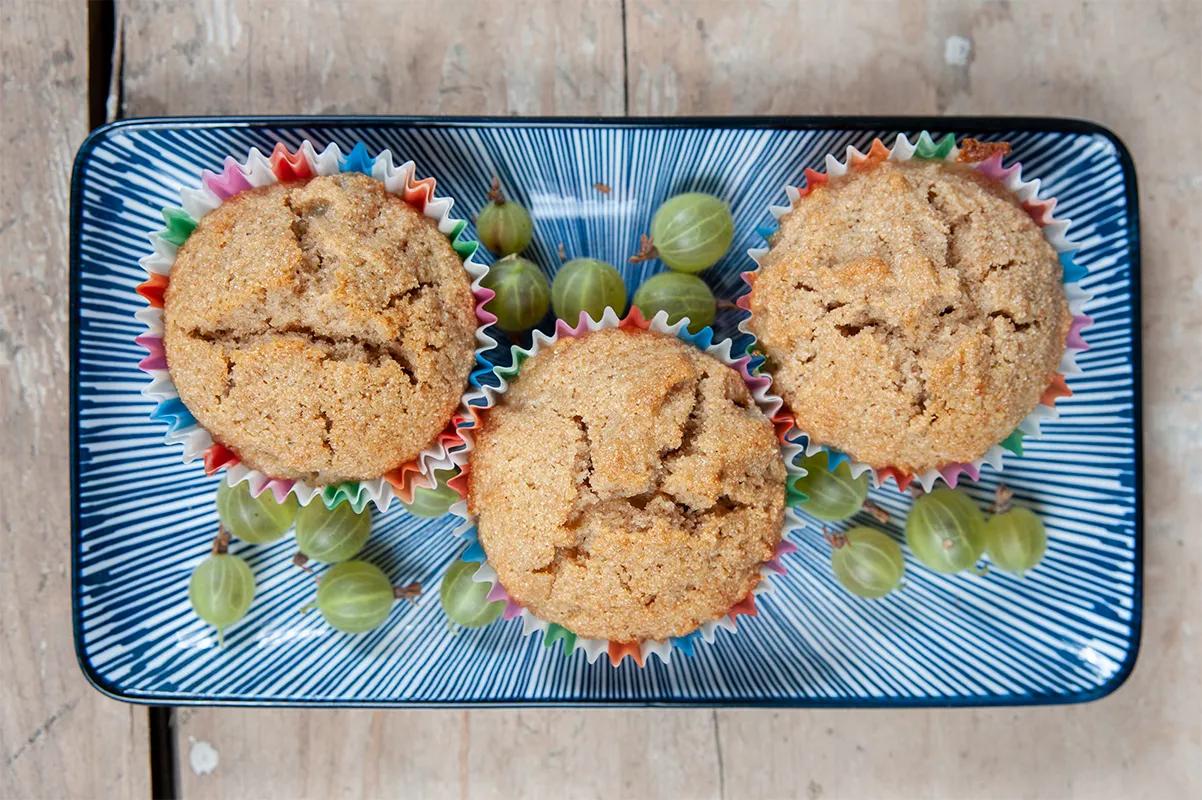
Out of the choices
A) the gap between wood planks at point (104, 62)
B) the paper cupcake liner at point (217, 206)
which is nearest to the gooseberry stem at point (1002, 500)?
the paper cupcake liner at point (217, 206)

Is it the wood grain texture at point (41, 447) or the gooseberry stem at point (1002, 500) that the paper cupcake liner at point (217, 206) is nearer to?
the wood grain texture at point (41, 447)

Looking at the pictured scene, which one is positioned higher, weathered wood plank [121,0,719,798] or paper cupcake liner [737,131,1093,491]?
weathered wood plank [121,0,719,798]

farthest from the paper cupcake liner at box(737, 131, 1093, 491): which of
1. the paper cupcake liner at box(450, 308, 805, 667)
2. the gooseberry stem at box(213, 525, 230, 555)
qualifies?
the gooseberry stem at box(213, 525, 230, 555)

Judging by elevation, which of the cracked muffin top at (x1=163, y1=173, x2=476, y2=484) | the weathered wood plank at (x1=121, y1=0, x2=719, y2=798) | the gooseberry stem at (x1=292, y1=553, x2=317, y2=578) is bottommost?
the gooseberry stem at (x1=292, y1=553, x2=317, y2=578)

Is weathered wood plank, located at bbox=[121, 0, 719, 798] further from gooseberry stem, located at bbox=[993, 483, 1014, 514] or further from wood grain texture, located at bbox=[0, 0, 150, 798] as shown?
gooseberry stem, located at bbox=[993, 483, 1014, 514]

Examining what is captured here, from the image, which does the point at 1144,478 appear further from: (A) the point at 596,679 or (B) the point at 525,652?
(B) the point at 525,652

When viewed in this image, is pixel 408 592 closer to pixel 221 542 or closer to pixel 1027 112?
pixel 221 542

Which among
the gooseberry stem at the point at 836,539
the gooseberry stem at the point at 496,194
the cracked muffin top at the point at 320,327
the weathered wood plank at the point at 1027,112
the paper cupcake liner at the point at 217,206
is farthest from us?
the weathered wood plank at the point at 1027,112

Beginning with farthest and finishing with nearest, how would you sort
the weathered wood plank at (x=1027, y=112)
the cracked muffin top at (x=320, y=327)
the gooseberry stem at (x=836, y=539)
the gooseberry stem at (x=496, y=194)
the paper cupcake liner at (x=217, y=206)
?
the weathered wood plank at (x=1027, y=112), the gooseberry stem at (x=836, y=539), the gooseberry stem at (x=496, y=194), the paper cupcake liner at (x=217, y=206), the cracked muffin top at (x=320, y=327)
